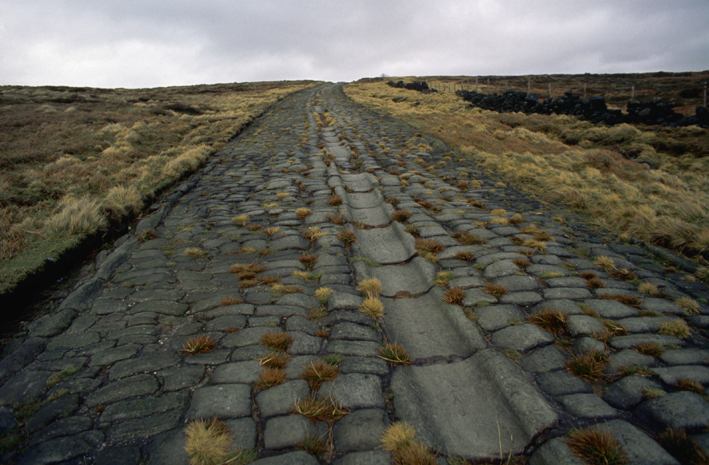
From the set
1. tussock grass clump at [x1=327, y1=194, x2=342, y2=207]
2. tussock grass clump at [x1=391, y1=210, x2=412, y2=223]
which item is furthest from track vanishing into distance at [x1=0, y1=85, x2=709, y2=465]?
tussock grass clump at [x1=327, y1=194, x2=342, y2=207]

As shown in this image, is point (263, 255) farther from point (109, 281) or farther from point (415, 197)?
point (415, 197)

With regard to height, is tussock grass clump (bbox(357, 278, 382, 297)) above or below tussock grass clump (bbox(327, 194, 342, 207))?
below

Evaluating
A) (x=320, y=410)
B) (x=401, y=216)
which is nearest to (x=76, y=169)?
(x=401, y=216)

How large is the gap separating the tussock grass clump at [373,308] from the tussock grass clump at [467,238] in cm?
218

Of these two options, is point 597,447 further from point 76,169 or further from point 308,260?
point 76,169

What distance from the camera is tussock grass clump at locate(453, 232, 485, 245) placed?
529cm

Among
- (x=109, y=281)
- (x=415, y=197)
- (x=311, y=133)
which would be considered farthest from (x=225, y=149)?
(x=109, y=281)

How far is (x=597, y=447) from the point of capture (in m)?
2.07

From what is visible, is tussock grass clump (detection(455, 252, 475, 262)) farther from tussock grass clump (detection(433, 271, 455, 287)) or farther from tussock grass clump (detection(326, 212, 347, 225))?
tussock grass clump (detection(326, 212, 347, 225))

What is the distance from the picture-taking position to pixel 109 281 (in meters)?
4.27

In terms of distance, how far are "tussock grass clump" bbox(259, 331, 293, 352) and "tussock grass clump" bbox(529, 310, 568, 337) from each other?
2343 mm

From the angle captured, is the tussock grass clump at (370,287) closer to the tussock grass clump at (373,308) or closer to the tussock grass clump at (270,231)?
the tussock grass clump at (373,308)

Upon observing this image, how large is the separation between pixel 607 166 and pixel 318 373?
1218 cm

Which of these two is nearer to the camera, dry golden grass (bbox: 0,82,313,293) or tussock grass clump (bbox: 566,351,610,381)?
tussock grass clump (bbox: 566,351,610,381)
